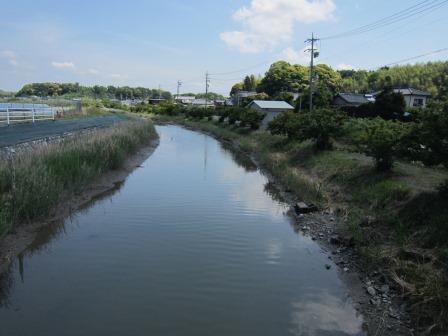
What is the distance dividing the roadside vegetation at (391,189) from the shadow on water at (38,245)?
24.3 feet

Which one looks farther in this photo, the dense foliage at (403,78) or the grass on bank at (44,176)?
the dense foliage at (403,78)

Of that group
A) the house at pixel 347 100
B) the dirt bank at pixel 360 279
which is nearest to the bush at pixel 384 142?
the dirt bank at pixel 360 279

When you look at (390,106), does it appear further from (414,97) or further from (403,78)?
(403,78)

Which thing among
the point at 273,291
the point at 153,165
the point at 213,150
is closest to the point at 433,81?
the point at 213,150

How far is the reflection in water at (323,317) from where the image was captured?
6.96 meters

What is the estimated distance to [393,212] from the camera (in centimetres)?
1089

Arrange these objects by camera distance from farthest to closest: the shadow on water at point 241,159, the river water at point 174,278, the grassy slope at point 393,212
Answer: the shadow on water at point 241,159 → the grassy slope at point 393,212 → the river water at point 174,278

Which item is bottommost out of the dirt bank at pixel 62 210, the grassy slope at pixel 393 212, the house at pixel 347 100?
the dirt bank at pixel 62 210

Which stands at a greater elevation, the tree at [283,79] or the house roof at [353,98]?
the tree at [283,79]

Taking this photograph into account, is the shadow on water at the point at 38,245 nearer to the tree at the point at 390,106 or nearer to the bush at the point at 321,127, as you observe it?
the bush at the point at 321,127

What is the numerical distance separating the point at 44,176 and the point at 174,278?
18.7 feet

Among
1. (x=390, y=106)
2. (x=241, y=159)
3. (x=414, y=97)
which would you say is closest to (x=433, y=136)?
(x=241, y=159)

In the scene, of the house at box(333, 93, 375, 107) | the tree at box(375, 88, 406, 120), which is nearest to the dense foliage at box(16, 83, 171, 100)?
the house at box(333, 93, 375, 107)

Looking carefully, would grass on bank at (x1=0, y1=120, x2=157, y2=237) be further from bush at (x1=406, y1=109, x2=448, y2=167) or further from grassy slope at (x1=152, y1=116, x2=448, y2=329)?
bush at (x1=406, y1=109, x2=448, y2=167)
